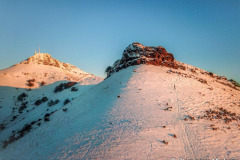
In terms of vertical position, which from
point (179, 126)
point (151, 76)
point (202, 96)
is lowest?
point (179, 126)

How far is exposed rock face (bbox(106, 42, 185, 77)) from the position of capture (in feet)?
91.9

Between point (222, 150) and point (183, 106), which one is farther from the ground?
point (183, 106)

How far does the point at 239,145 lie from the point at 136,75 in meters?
15.0

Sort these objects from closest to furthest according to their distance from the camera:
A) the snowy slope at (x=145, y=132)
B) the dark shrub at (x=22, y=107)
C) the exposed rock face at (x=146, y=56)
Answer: the snowy slope at (x=145, y=132) < the dark shrub at (x=22, y=107) < the exposed rock face at (x=146, y=56)

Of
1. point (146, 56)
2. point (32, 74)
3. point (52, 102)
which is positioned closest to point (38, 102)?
point (52, 102)

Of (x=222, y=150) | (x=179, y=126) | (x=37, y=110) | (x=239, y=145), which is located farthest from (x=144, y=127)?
(x=37, y=110)

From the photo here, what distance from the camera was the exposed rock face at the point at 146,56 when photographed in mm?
28000

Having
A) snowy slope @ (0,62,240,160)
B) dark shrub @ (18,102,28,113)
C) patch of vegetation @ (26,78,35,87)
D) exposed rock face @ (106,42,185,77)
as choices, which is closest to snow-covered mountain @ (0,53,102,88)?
patch of vegetation @ (26,78,35,87)

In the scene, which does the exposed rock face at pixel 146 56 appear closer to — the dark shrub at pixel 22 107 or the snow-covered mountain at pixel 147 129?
the snow-covered mountain at pixel 147 129

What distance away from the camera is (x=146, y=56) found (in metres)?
28.9

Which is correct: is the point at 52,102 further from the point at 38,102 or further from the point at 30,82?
the point at 30,82

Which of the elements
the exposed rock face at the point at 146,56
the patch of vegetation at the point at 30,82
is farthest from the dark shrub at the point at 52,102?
the exposed rock face at the point at 146,56

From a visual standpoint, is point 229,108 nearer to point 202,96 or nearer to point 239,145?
point 202,96

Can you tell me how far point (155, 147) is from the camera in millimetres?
8703
